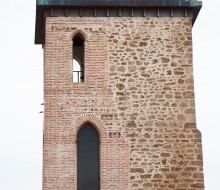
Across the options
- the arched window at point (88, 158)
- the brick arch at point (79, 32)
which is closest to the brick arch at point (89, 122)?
the arched window at point (88, 158)

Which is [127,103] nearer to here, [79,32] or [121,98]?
[121,98]

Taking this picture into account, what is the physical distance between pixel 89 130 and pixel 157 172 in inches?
89.9

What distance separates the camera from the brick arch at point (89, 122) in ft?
72.3

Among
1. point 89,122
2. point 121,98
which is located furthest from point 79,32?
point 89,122

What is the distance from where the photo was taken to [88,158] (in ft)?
72.3

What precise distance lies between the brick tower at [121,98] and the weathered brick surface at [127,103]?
0.09 ft

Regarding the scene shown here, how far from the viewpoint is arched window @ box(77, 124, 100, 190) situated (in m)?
21.8

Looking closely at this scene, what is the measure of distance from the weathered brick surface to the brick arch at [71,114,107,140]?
0.03 m

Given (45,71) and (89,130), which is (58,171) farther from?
(45,71)

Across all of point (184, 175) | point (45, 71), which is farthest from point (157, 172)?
point (45, 71)

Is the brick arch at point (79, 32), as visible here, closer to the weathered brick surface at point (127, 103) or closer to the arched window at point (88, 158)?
the weathered brick surface at point (127, 103)

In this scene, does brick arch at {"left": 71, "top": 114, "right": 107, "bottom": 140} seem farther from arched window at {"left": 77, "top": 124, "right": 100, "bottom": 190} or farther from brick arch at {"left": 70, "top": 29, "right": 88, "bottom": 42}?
brick arch at {"left": 70, "top": 29, "right": 88, "bottom": 42}

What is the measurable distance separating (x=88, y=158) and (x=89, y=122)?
1.03 m

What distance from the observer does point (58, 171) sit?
21.7m
